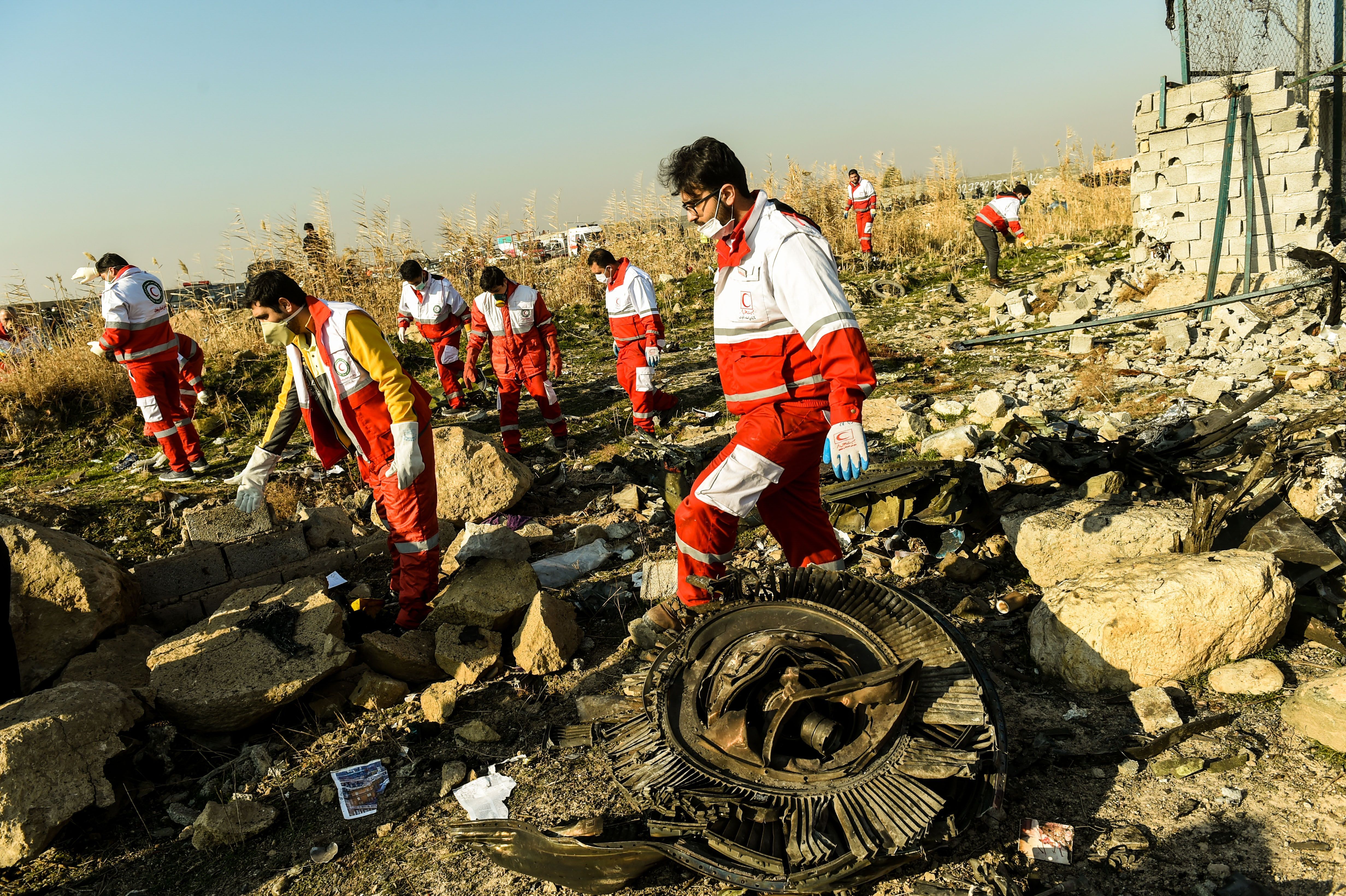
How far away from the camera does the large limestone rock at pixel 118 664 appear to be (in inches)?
142

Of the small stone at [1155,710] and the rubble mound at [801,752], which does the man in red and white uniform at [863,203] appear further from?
the rubble mound at [801,752]

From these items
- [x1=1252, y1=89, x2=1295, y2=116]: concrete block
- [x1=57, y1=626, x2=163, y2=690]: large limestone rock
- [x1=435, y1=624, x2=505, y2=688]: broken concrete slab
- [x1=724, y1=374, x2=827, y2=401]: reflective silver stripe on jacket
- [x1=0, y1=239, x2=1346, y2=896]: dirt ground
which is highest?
[x1=1252, y1=89, x2=1295, y2=116]: concrete block

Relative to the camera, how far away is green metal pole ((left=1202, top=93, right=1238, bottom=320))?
812 centimetres

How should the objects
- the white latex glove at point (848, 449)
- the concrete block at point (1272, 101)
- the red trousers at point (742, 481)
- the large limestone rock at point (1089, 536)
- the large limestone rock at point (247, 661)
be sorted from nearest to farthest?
the white latex glove at point (848, 449) < the red trousers at point (742, 481) < the large limestone rock at point (247, 661) < the large limestone rock at point (1089, 536) < the concrete block at point (1272, 101)

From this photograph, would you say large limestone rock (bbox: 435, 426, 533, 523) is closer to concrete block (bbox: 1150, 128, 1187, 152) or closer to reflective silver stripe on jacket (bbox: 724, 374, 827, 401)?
reflective silver stripe on jacket (bbox: 724, 374, 827, 401)

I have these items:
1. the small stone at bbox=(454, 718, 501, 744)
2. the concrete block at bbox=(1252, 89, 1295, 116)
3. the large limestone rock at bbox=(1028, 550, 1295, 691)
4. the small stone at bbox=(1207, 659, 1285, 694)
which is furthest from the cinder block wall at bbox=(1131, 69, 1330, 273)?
the small stone at bbox=(454, 718, 501, 744)

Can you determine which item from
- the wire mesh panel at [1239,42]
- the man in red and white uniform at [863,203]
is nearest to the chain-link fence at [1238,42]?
the wire mesh panel at [1239,42]

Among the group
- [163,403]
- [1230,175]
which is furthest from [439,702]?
[1230,175]

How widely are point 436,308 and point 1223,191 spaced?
8715 mm

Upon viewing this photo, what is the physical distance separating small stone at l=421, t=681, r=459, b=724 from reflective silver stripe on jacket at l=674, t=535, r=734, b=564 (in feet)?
4.17

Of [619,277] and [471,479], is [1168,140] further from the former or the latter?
[471,479]

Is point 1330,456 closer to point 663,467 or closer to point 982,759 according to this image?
point 982,759

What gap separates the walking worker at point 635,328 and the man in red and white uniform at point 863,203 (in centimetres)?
849

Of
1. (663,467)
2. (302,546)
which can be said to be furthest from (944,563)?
(302,546)
